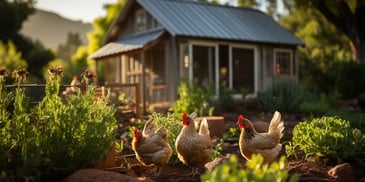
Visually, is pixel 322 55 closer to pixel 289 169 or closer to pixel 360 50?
pixel 360 50

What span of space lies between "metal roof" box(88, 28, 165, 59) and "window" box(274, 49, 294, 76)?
5.43 m

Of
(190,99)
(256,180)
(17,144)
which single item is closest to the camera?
(256,180)

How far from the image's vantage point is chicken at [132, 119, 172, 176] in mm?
6512

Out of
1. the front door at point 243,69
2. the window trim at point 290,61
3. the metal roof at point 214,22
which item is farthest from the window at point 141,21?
the window trim at point 290,61

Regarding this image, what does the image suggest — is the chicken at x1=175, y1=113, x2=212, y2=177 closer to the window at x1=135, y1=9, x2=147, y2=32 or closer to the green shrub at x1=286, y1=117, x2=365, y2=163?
the green shrub at x1=286, y1=117, x2=365, y2=163

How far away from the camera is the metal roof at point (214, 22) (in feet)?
58.9

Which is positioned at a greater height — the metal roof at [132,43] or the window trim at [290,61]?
the metal roof at [132,43]

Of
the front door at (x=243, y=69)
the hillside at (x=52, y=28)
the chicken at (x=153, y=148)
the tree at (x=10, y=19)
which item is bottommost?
the chicken at (x=153, y=148)

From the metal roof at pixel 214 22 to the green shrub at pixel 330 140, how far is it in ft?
33.7

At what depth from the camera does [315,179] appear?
6.12 meters

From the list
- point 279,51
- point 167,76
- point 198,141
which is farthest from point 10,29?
point 198,141

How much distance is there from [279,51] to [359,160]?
47.0 ft

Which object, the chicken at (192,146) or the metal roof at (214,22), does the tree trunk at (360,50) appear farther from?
the chicken at (192,146)

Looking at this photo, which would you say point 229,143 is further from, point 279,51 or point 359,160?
point 279,51
